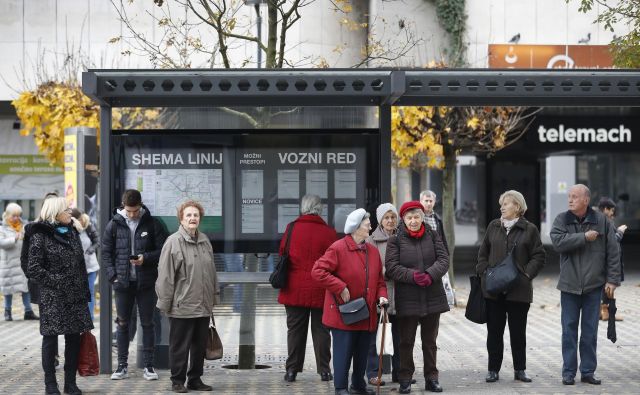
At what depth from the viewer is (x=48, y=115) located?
72.1 ft

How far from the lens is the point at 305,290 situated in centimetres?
1010

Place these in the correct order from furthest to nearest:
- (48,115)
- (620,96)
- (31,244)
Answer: (48,115), (620,96), (31,244)

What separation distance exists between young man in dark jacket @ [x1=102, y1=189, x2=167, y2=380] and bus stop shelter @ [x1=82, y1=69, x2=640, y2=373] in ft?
0.93

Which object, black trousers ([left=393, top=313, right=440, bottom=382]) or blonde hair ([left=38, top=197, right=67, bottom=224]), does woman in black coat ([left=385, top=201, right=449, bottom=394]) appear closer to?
black trousers ([left=393, top=313, right=440, bottom=382])

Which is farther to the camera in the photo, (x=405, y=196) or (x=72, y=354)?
(x=405, y=196)

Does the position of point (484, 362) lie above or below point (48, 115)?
below

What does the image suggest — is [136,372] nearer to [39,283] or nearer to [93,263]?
[39,283]

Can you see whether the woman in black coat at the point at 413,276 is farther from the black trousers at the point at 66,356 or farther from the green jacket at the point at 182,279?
the black trousers at the point at 66,356

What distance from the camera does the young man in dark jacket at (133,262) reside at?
10344 mm

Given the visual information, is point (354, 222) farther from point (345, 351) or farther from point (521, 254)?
point (521, 254)

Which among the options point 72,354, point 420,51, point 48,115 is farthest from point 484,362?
point 420,51

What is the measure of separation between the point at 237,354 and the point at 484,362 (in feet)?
8.47

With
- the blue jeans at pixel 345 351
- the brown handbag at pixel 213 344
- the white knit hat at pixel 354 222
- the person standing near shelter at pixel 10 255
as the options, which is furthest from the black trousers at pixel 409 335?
the person standing near shelter at pixel 10 255

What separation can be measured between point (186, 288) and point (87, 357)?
105 cm
